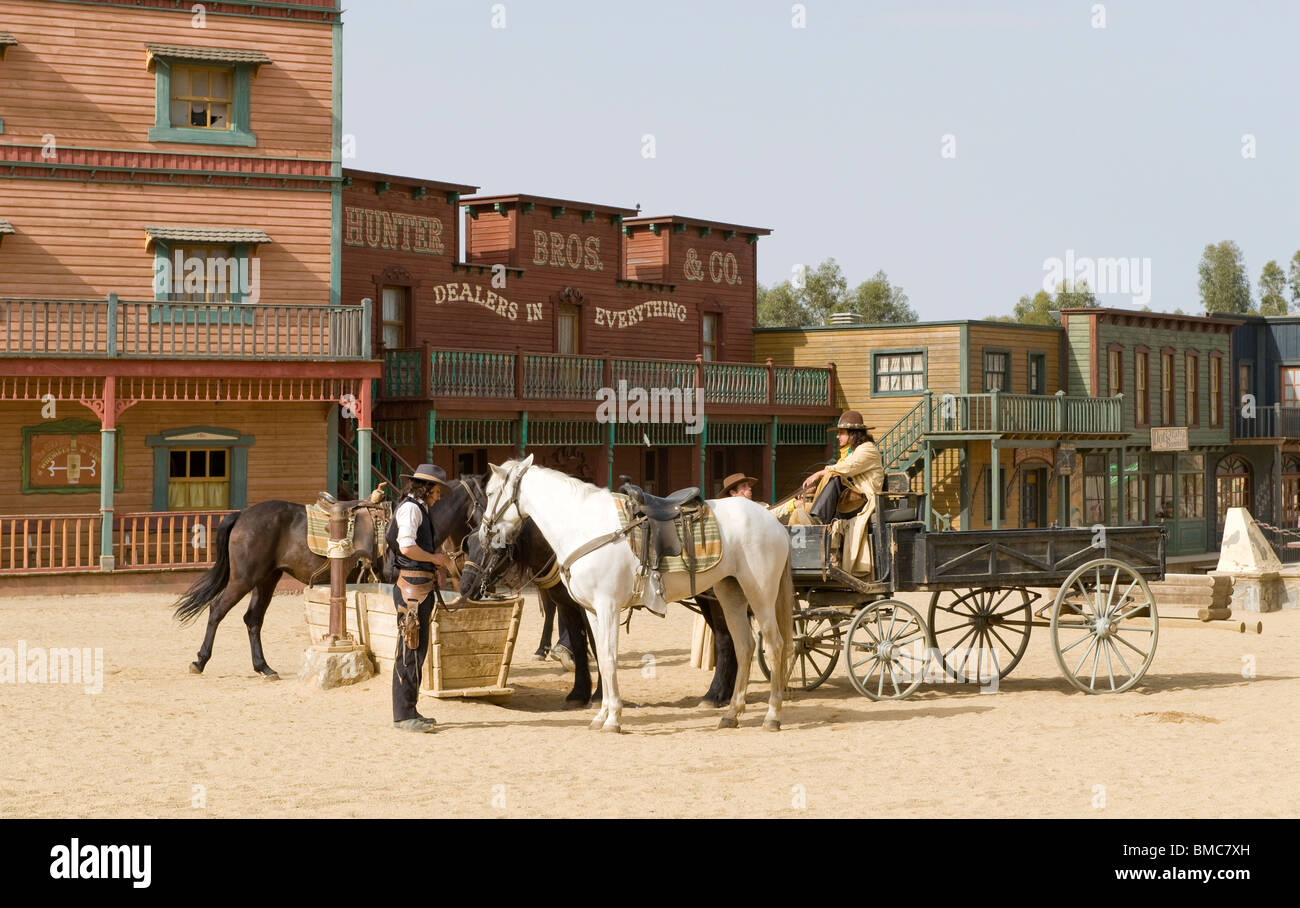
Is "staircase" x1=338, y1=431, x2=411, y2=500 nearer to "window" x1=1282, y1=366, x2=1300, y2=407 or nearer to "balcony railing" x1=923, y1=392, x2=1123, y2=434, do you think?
"balcony railing" x1=923, y1=392, x2=1123, y2=434

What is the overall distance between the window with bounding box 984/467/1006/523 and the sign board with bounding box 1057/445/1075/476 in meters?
1.48

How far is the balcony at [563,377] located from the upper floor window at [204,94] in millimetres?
4808

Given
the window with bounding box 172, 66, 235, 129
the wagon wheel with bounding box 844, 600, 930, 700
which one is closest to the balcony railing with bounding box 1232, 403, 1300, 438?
the window with bounding box 172, 66, 235, 129

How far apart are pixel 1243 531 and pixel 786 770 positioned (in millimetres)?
15827

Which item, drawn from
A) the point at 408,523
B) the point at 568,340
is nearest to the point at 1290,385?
the point at 568,340

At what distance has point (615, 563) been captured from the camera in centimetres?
1148

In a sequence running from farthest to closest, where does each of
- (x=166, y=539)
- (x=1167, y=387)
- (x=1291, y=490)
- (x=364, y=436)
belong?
(x=1291, y=490) → (x=1167, y=387) → (x=166, y=539) → (x=364, y=436)

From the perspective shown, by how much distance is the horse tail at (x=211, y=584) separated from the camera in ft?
48.2

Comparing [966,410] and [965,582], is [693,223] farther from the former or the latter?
[965,582]

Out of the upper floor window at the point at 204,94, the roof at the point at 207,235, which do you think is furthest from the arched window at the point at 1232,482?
the upper floor window at the point at 204,94

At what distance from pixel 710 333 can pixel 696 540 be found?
2535 centimetres

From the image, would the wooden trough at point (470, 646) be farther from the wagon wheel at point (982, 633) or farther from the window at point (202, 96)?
the window at point (202, 96)

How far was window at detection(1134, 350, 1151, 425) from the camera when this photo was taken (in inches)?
1531

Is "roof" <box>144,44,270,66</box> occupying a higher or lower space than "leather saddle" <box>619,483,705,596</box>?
higher
